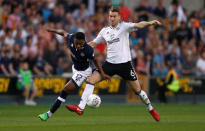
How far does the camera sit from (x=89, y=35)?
84.2ft

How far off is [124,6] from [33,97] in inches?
245

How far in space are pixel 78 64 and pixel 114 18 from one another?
131 cm

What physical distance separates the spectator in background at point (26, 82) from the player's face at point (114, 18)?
29.0 ft

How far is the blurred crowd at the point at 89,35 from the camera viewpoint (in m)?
24.1

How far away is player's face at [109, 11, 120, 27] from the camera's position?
48.0 feet

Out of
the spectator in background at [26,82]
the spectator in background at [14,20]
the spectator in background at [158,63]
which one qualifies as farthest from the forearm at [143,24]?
the spectator in background at [158,63]

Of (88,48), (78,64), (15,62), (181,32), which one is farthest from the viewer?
(181,32)

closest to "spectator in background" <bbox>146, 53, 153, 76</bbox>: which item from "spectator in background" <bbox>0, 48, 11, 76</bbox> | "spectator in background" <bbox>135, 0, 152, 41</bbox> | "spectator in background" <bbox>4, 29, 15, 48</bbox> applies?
"spectator in background" <bbox>135, 0, 152, 41</bbox>

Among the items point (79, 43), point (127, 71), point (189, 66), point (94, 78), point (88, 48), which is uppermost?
point (79, 43)

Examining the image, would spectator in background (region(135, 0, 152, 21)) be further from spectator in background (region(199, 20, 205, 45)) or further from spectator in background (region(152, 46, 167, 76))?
spectator in background (region(199, 20, 205, 45))

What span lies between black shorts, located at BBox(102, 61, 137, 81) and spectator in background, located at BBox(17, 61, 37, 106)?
340 inches

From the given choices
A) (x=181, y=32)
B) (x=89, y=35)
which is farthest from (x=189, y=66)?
(x=89, y=35)

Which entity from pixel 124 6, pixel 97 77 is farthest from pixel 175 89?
pixel 97 77

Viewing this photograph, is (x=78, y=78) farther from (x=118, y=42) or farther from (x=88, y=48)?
(x=118, y=42)
